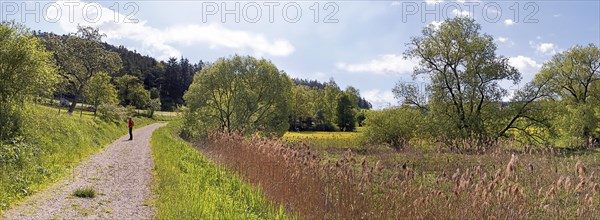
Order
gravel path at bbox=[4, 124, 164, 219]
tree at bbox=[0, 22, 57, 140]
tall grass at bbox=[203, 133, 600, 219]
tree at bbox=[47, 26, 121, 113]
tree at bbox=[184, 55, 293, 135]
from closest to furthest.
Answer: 1. tall grass at bbox=[203, 133, 600, 219]
2. gravel path at bbox=[4, 124, 164, 219]
3. tree at bbox=[0, 22, 57, 140]
4. tree at bbox=[184, 55, 293, 135]
5. tree at bbox=[47, 26, 121, 113]

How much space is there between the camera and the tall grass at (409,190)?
5098 mm

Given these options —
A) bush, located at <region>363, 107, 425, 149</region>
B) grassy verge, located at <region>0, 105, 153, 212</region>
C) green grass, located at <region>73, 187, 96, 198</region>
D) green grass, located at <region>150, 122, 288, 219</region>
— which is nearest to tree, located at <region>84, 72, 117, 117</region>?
grassy verge, located at <region>0, 105, 153, 212</region>

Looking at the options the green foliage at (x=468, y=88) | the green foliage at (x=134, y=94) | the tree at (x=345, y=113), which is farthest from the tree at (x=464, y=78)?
the green foliage at (x=134, y=94)

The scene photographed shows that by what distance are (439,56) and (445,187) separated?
2805 centimetres

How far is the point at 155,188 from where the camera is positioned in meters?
9.80

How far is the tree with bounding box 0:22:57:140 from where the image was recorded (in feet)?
47.7

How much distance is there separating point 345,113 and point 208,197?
8029 cm

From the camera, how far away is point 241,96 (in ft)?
132

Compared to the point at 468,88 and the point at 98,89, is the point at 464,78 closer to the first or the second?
the point at 468,88

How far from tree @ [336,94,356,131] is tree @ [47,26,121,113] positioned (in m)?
50.8

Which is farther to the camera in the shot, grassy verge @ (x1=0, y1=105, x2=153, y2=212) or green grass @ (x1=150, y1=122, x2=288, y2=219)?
grassy verge @ (x1=0, y1=105, x2=153, y2=212)

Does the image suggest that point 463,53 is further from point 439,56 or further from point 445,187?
point 445,187

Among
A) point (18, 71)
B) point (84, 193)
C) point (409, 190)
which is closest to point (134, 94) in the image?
point (18, 71)

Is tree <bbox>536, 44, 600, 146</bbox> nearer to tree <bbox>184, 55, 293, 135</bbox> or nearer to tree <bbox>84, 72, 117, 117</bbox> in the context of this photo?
tree <bbox>184, 55, 293, 135</bbox>
